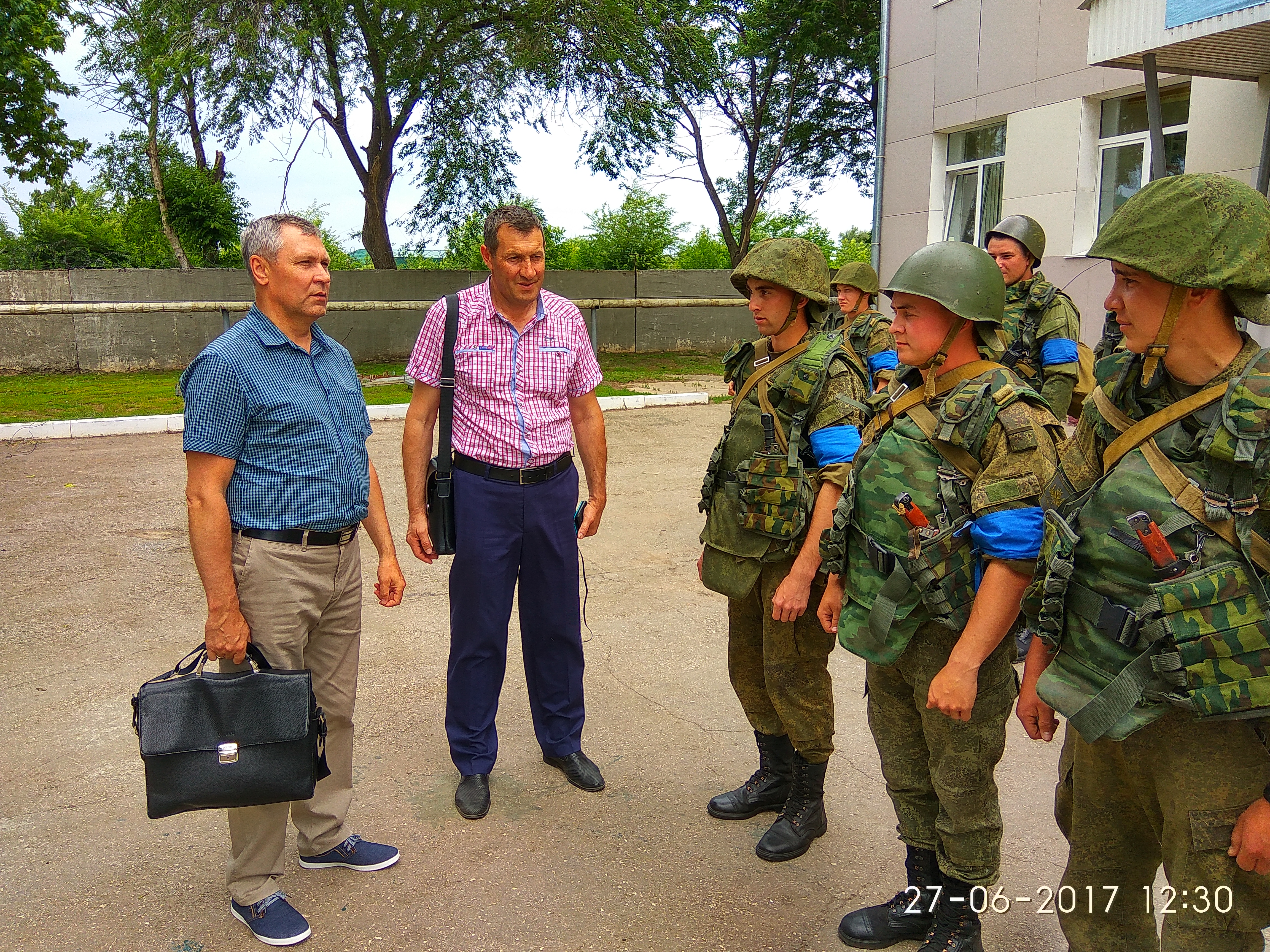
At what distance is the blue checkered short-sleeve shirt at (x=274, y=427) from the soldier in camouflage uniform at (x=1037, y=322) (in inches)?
126

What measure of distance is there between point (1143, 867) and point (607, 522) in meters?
5.39

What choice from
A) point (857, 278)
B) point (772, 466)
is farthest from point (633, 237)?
point (772, 466)

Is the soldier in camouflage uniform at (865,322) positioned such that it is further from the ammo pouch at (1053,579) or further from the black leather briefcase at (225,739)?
the black leather briefcase at (225,739)

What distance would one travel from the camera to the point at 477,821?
346 cm

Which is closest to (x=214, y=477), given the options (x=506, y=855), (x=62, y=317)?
(x=506, y=855)

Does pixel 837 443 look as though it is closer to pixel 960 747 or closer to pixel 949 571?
pixel 949 571

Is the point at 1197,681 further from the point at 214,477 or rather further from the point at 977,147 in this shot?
the point at 977,147

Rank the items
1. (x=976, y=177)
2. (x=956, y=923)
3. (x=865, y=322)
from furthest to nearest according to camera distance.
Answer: (x=976, y=177), (x=865, y=322), (x=956, y=923)

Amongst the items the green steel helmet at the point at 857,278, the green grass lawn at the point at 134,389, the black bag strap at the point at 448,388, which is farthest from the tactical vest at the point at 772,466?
the green grass lawn at the point at 134,389

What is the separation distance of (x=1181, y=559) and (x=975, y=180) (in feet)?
43.0

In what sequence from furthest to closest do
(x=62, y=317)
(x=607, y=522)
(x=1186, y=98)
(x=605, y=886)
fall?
(x=62, y=317) → (x=1186, y=98) → (x=607, y=522) → (x=605, y=886)

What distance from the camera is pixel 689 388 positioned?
1502 cm

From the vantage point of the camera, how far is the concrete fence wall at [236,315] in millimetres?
16312

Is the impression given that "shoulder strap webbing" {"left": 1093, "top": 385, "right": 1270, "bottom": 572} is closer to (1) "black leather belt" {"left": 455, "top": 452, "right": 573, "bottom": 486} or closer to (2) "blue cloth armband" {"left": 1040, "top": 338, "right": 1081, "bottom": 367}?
(1) "black leather belt" {"left": 455, "top": 452, "right": 573, "bottom": 486}
